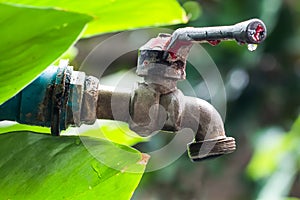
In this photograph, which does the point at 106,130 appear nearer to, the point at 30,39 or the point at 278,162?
the point at 30,39

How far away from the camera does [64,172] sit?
1.22ft

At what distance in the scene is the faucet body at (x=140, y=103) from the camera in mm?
374

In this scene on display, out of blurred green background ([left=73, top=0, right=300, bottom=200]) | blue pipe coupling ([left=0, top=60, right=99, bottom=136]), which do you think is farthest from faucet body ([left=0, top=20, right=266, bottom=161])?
blurred green background ([left=73, top=0, right=300, bottom=200])

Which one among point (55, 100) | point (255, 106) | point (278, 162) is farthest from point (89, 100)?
point (255, 106)

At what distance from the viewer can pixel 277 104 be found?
1.62 m

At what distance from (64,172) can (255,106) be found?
123 cm

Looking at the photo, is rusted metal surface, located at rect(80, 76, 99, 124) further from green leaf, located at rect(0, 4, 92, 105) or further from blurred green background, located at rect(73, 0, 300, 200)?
blurred green background, located at rect(73, 0, 300, 200)

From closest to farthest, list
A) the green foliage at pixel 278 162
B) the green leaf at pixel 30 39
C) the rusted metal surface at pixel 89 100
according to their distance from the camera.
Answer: the green leaf at pixel 30 39, the rusted metal surface at pixel 89 100, the green foliage at pixel 278 162

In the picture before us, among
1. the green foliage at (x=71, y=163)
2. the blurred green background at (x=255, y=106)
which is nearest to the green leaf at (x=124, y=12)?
the green foliage at (x=71, y=163)

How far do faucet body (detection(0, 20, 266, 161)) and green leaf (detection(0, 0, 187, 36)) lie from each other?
0.03 metres

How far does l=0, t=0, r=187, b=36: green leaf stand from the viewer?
35cm

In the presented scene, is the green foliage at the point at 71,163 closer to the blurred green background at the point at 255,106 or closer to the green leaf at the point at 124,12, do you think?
the green leaf at the point at 124,12

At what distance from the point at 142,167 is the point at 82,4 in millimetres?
99

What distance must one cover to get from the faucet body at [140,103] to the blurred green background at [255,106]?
0.93m
